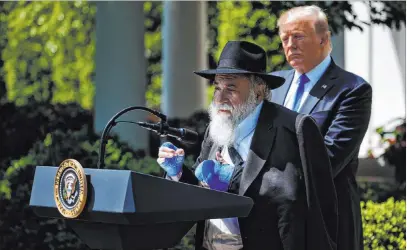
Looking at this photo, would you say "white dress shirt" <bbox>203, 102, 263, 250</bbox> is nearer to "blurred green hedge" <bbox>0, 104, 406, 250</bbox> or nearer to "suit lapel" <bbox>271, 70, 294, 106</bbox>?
"suit lapel" <bbox>271, 70, 294, 106</bbox>

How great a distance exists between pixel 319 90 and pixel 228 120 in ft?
2.50

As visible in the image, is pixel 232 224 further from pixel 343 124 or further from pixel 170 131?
pixel 343 124

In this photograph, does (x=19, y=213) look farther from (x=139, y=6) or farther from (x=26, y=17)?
(x=26, y=17)

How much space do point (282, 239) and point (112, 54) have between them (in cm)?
762

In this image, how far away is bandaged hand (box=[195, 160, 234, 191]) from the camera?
11.8 feet

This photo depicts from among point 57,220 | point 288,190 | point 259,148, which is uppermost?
point 259,148

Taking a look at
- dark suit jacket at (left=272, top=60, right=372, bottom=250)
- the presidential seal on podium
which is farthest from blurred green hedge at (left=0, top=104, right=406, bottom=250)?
the presidential seal on podium

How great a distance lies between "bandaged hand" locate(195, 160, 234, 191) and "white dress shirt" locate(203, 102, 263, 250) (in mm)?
91

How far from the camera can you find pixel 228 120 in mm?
3598

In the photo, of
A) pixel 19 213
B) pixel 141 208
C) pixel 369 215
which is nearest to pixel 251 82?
pixel 141 208

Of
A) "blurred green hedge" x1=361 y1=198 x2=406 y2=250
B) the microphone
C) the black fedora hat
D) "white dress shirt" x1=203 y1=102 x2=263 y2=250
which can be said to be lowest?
"blurred green hedge" x1=361 y1=198 x2=406 y2=250

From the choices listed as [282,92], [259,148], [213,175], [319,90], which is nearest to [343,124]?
[319,90]

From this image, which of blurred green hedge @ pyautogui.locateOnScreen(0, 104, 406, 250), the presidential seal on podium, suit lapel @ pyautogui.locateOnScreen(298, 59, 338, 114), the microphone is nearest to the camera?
the presidential seal on podium

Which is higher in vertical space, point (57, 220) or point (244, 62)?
point (244, 62)
